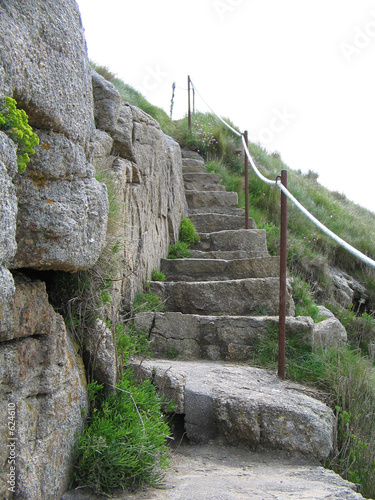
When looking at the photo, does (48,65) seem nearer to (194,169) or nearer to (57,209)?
(57,209)

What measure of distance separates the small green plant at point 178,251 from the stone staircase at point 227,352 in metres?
0.13

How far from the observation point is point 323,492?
6.40 ft

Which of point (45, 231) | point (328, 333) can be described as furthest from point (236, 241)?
point (45, 231)

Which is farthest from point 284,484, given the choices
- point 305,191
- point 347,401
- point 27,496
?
point 305,191

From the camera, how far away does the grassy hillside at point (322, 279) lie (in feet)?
8.64

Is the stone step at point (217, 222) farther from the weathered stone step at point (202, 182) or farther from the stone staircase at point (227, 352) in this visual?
the weathered stone step at point (202, 182)

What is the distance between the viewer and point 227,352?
3412 millimetres

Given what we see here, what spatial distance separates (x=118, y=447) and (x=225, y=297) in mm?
2085

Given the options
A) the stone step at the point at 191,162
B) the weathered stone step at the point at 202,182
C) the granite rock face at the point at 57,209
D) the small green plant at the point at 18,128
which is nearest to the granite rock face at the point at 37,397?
the granite rock face at the point at 57,209

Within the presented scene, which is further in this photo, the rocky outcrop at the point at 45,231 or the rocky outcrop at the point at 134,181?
the rocky outcrop at the point at 134,181

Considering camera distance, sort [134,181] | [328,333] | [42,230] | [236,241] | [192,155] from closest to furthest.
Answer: [42,230], [328,333], [134,181], [236,241], [192,155]

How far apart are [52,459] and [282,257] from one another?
6.21 ft

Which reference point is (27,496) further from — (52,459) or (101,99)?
(101,99)

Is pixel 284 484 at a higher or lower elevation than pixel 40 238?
lower
